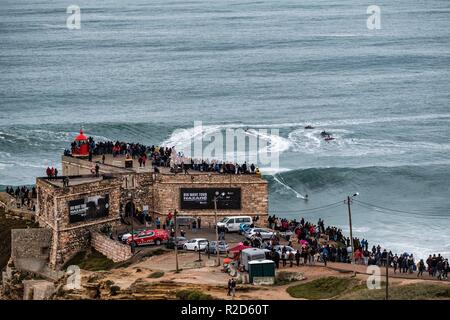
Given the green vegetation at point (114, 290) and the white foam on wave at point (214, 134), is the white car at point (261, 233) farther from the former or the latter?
the white foam on wave at point (214, 134)

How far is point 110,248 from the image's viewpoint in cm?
6725

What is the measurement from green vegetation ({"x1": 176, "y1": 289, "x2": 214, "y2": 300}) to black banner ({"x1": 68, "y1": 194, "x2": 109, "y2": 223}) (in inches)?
636

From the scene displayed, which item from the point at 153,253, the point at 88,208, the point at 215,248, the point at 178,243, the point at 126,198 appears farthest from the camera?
the point at 126,198

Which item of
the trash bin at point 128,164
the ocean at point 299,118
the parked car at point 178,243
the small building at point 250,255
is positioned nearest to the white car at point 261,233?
the parked car at point 178,243

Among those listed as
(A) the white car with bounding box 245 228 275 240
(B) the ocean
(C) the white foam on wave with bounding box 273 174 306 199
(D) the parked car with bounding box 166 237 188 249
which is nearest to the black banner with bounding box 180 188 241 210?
(A) the white car with bounding box 245 228 275 240

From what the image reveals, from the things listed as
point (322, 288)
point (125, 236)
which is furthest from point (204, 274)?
point (125, 236)

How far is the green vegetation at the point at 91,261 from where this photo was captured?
215ft

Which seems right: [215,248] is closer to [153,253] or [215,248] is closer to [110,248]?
[153,253]

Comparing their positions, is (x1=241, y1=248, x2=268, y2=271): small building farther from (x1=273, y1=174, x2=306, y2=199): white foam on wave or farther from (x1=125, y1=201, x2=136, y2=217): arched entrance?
(x1=273, y1=174, x2=306, y2=199): white foam on wave

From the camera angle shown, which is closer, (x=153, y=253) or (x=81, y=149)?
(x=153, y=253)

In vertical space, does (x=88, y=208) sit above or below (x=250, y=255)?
above

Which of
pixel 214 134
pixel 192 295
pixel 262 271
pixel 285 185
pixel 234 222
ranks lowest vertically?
pixel 192 295

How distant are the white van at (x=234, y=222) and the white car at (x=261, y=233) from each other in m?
1.72

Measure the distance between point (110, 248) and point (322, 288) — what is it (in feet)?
52.7
